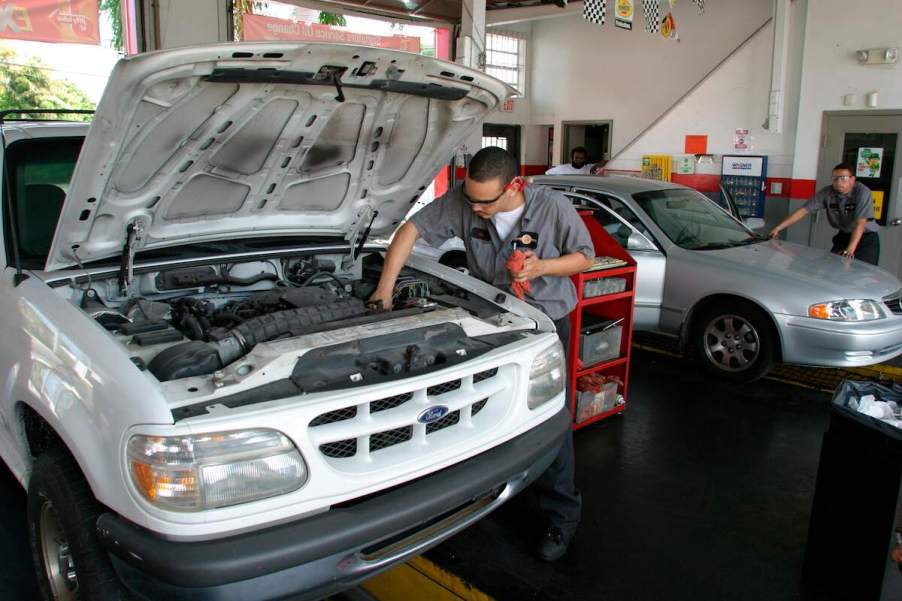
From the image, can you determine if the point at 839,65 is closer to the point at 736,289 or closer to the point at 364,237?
the point at 736,289

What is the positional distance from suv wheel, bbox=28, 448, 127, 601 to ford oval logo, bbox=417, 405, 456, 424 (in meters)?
1.02

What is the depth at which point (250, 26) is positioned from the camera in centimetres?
945

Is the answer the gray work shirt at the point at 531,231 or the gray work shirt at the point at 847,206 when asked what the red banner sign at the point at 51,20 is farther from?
the gray work shirt at the point at 847,206

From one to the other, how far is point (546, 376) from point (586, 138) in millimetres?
13302

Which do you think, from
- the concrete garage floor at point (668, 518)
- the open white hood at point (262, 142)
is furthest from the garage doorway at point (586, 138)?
the open white hood at point (262, 142)

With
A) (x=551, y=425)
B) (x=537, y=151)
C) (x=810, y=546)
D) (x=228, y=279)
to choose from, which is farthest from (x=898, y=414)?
(x=537, y=151)

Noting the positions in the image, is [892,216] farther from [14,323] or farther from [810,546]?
[14,323]

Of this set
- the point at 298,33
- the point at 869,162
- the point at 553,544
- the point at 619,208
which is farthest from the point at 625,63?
the point at 553,544

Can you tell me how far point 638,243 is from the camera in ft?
19.6

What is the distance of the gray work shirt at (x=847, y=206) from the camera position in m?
6.71

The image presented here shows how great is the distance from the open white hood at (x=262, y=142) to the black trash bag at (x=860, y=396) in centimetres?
191

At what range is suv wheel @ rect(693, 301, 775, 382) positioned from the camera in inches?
210

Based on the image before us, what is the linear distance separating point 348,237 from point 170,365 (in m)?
1.76

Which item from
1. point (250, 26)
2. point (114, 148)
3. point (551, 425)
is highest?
point (250, 26)
